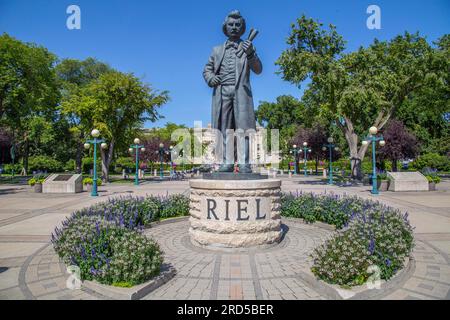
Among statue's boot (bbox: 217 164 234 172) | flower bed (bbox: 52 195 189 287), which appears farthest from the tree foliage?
flower bed (bbox: 52 195 189 287)

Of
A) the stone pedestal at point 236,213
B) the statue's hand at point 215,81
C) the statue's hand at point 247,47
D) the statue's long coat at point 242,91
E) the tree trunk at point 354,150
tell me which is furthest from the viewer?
the tree trunk at point 354,150

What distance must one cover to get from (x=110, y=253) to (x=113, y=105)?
Answer: 77.2ft

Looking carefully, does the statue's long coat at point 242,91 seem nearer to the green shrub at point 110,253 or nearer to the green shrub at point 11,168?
the green shrub at point 110,253

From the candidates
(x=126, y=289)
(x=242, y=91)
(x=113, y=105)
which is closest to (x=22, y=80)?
(x=113, y=105)

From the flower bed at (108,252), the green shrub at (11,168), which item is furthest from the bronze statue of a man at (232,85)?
the green shrub at (11,168)

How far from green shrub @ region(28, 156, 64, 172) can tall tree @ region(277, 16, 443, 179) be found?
1410 inches

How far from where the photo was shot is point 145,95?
27.1 m

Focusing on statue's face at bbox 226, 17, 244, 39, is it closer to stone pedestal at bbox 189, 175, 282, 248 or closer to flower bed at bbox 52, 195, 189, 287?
stone pedestal at bbox 189, 175, 282, 248

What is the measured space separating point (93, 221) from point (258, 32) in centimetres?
520

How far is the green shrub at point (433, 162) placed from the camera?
118 ft

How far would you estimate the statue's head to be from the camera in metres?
6.84

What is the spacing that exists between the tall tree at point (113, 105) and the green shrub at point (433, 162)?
33645mm

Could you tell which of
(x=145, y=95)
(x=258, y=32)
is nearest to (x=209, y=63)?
(x=258, y=32)
